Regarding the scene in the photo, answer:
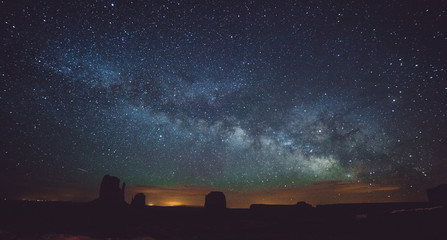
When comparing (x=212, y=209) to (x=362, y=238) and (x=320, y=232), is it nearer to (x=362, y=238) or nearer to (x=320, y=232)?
(x=320, y=232)

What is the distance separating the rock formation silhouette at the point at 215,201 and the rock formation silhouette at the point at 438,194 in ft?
58.4

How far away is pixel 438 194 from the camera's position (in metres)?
14.1

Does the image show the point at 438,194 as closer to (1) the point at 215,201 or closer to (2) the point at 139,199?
(1) the point at 215,201

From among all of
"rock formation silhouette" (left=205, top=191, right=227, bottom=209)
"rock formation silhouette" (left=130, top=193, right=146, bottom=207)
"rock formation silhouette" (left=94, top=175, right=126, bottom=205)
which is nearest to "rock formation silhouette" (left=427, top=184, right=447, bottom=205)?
"rock formation silhouette" (left=205, top=191, right=227, bottom=209)

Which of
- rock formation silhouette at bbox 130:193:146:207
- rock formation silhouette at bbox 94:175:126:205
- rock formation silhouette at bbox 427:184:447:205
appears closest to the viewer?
rock formation silhouette at bbox 427:184:447:205

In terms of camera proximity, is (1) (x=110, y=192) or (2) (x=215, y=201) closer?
(2) (x=215, y=201)

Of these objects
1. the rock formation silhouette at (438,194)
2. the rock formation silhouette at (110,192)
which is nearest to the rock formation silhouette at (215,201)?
the rock formation silhouette at (438,194)

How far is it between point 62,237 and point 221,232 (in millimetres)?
7484

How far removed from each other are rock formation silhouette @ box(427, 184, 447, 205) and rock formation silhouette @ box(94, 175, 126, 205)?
38.1 meters

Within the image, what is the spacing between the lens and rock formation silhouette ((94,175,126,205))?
3375 cm

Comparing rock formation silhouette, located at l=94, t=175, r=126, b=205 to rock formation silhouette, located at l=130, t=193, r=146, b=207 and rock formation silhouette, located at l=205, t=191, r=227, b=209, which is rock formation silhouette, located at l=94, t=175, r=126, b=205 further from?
rock formation silhouette, located at l=205, t=191, r=227, b=209

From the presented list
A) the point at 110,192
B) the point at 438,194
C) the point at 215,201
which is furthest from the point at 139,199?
the point at 438,194

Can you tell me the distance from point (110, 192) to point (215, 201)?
2215cm

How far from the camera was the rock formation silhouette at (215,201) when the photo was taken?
23.4 metres
